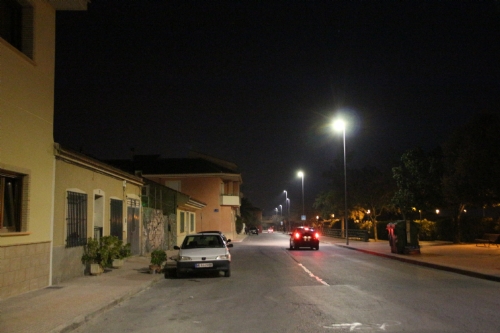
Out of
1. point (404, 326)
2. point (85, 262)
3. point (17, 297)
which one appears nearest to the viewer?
point (404, 326)

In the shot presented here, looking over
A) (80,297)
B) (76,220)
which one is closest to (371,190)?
(76,220)

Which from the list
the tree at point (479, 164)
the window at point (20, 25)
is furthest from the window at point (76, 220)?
the tree at point (479, 164)

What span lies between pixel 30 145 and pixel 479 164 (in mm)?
18228

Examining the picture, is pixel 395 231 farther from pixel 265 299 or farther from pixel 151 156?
pixel 151 156

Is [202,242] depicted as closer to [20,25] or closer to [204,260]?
[204,260]

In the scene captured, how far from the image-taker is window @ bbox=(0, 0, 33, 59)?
12344mm

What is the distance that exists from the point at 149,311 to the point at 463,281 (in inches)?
373

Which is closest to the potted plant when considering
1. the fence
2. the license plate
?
the license plate

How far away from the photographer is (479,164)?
72.2ft

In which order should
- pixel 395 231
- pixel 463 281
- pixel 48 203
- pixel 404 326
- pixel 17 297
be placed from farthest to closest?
1. pixel 395 231
2. pixel 463 281
3. pixel 48 203
4. pixel 17 297
5. pixel 404 326

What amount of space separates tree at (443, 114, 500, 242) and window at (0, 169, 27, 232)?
60.4ft

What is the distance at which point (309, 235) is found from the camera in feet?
111

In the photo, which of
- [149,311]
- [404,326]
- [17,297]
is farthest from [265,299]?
[17,297]

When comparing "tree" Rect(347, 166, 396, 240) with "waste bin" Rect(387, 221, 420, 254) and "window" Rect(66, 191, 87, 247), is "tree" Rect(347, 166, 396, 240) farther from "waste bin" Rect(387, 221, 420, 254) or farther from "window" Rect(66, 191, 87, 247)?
"window" Rect(66, 191, 87, 247)
